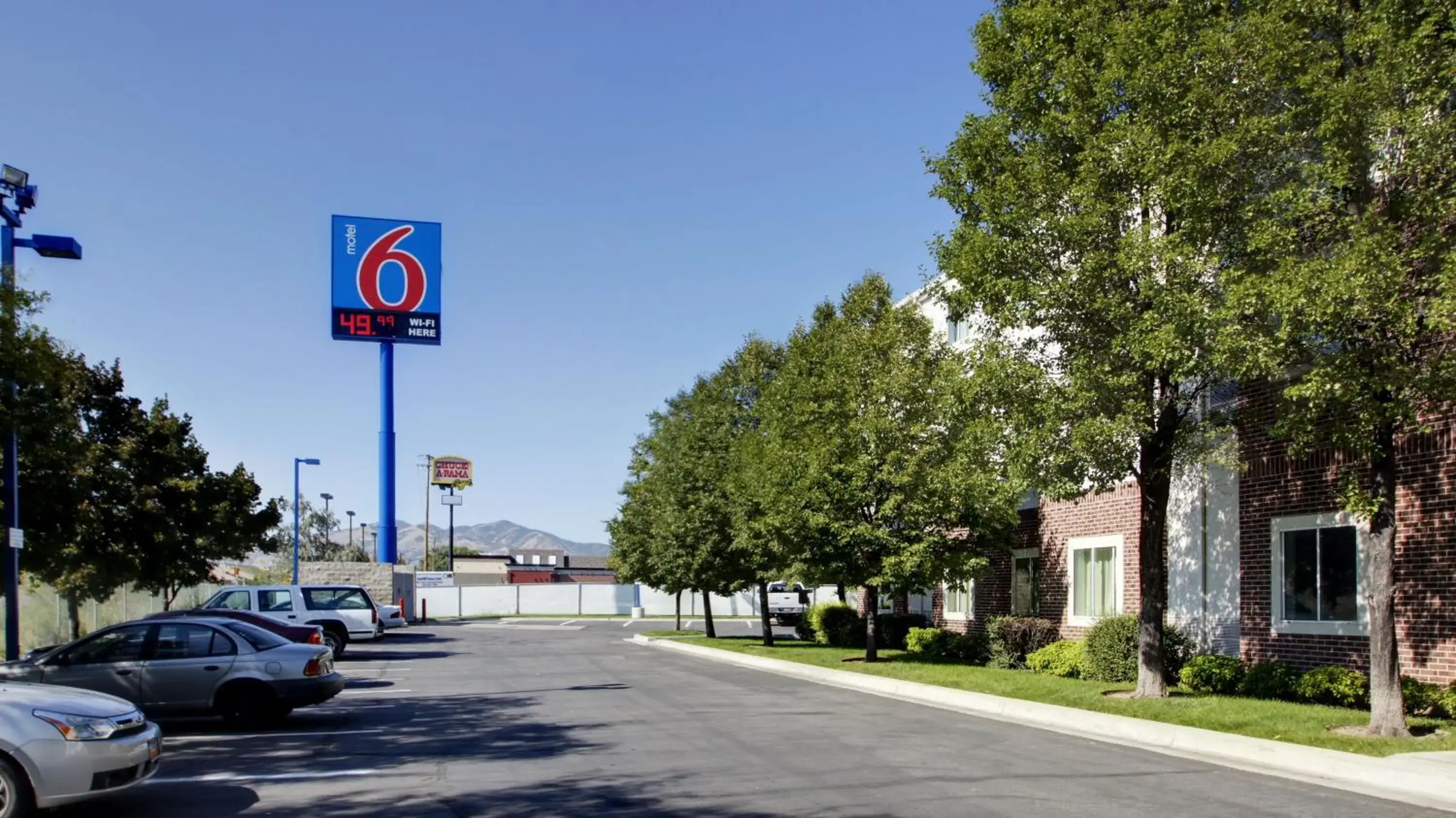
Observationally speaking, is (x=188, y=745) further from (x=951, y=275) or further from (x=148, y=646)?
(x=951, y=275)

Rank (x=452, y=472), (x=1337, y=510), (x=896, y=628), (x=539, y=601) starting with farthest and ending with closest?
(x=452, y=472)
(x=539, y=601)
(x=896, y=628)
(x=1337, y=510)

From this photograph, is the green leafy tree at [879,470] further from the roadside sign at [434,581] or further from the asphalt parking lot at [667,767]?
the roadside sign at [434,581]

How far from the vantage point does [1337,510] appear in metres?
16.4

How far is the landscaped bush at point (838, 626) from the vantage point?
110 ft

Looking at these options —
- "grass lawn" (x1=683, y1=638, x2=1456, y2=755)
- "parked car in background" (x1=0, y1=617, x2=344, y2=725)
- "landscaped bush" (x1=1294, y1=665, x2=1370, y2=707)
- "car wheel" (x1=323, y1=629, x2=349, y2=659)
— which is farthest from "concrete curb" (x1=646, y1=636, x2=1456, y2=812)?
"car wheel" (x1=323, y1=629, x2=349, y2=659)

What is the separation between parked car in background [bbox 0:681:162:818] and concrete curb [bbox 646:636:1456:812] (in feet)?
34.0

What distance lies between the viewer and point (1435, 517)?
14.9 metres

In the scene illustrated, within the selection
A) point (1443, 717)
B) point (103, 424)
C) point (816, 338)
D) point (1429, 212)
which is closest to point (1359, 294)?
point (1429, 212)

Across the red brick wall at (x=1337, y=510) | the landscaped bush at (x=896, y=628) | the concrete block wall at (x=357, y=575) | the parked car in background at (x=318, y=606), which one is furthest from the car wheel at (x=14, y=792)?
the concrete block wall at (x=357, y=575)

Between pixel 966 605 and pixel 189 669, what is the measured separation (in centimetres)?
1970

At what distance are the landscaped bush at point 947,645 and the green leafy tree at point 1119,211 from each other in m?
9.07

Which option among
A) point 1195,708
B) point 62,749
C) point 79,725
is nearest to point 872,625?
point 1195,708

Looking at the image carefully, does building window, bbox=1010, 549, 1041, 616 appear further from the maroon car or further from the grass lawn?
the maroon car

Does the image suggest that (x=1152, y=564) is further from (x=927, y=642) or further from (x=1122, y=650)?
(x=927, y=642)
